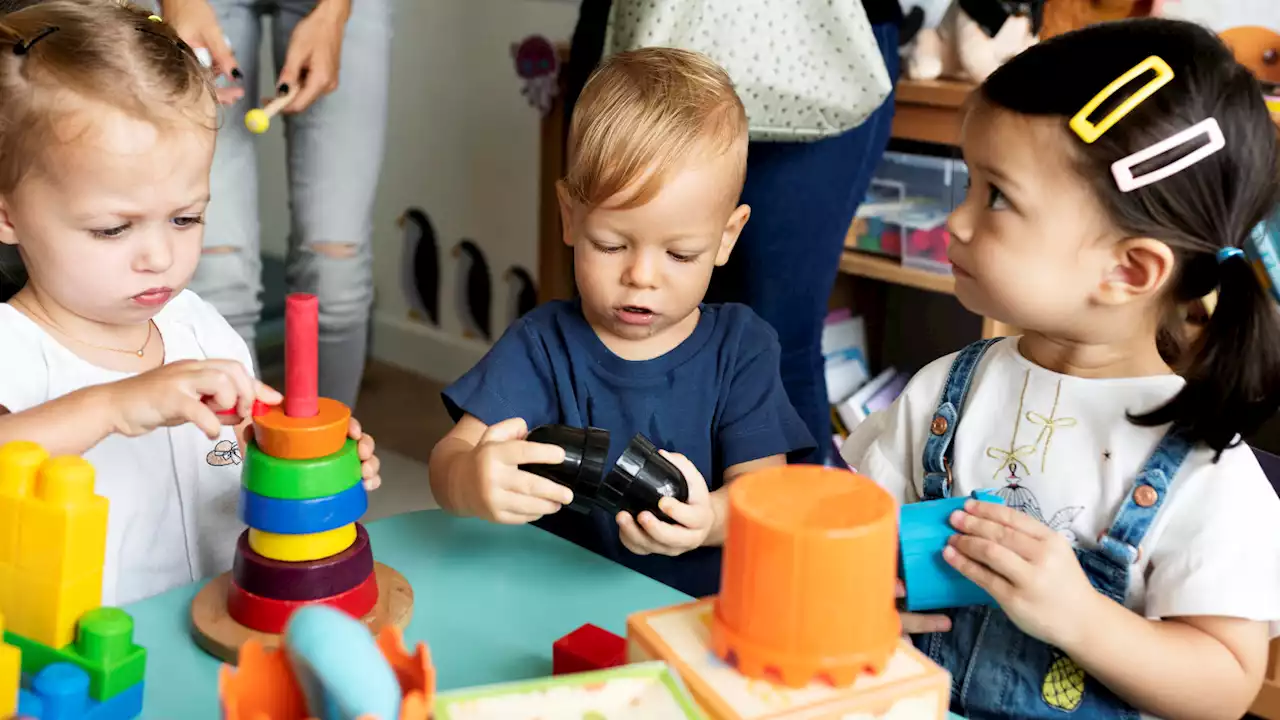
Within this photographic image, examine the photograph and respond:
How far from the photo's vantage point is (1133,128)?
34.5 inches

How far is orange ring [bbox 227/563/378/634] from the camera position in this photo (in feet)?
2.61

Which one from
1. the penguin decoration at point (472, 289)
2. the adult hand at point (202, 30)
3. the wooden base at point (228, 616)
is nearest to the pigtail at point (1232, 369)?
the wooden base at point (228, 616)

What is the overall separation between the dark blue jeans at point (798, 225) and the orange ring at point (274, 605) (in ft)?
2.99

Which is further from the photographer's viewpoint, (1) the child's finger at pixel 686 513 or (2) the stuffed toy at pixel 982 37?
(2) the stuffed toy at pixel 982 37

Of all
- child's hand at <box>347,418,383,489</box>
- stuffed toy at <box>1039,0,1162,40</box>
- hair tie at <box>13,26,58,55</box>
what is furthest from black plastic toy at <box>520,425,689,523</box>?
stuffed toy at <box>1039,0,1162,40</box>

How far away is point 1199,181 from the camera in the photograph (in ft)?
2.91

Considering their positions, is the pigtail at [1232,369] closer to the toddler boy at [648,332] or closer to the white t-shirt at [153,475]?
the toddler boy at [648,332]

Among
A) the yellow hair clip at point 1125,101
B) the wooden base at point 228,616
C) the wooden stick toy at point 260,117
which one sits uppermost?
the yellow hair clip at point 1125,101

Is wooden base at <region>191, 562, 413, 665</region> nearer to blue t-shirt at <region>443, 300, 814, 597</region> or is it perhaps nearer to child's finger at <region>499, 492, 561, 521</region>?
child's finger at <region>499, 492, 561, 521</region>

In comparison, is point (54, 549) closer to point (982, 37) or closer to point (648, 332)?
point (648, 332)

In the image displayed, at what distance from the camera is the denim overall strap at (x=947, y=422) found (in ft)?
3.37

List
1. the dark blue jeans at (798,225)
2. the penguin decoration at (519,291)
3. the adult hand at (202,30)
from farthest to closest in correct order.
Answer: the penguin decoration at (519,291), the dark blue jeans at (798,225), the adult hand at (202,30)

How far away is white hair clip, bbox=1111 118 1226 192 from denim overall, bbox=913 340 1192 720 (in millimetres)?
188

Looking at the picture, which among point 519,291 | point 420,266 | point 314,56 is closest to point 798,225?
point 314,56
